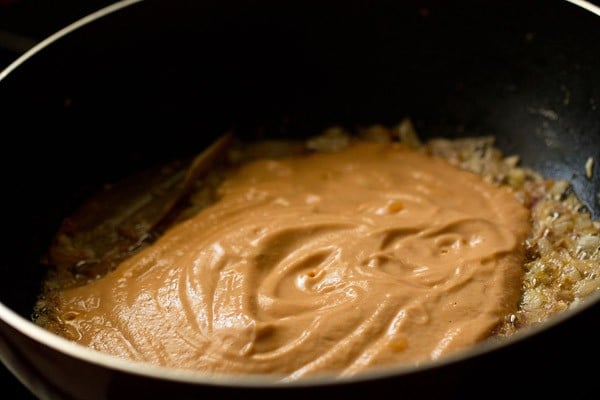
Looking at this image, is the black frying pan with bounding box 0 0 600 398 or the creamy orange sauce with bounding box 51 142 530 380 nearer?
the creamy orange sauce with bounding box 51 142 530 380

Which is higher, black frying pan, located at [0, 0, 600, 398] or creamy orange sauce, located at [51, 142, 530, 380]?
black frying pan, located at [0, 0, 600, 398]

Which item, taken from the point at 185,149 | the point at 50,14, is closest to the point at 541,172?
the point at 185,149

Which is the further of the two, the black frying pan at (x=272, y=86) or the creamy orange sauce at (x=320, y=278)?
the black frying pan at (x=272, y=86)

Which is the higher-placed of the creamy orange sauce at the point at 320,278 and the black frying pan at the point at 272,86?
the black frying pan at the point at 272,86

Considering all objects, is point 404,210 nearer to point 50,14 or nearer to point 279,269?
point 279,269
